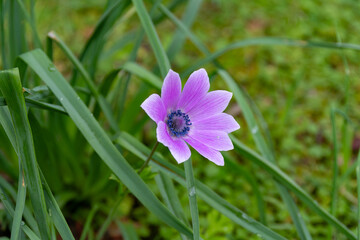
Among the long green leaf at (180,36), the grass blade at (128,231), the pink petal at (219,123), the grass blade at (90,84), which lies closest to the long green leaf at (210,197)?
the grass blade at (90,84)

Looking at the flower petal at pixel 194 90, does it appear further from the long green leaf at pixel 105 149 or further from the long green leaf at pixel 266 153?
the long green leaf at pixel 266 153

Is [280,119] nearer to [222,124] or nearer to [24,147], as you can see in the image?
[222,124]

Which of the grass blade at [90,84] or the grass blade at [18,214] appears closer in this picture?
the grass blade at [18,214]

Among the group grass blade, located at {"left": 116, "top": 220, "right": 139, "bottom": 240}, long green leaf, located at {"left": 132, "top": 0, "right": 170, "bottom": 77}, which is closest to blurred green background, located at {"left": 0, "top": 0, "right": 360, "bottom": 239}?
grass blade, located at {"left": 116, "top": 220, "right": 139, "bottom": 240}

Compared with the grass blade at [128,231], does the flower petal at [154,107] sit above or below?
above

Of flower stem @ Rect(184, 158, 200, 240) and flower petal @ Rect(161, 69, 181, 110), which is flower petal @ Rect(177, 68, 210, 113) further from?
flower stem @ Rect(184, 158, 200, 240)

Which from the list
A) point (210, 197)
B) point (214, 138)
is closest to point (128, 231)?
point (210, 197)

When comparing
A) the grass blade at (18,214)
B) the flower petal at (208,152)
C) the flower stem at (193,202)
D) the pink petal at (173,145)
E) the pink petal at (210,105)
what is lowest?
the grass blade at (18,214)
